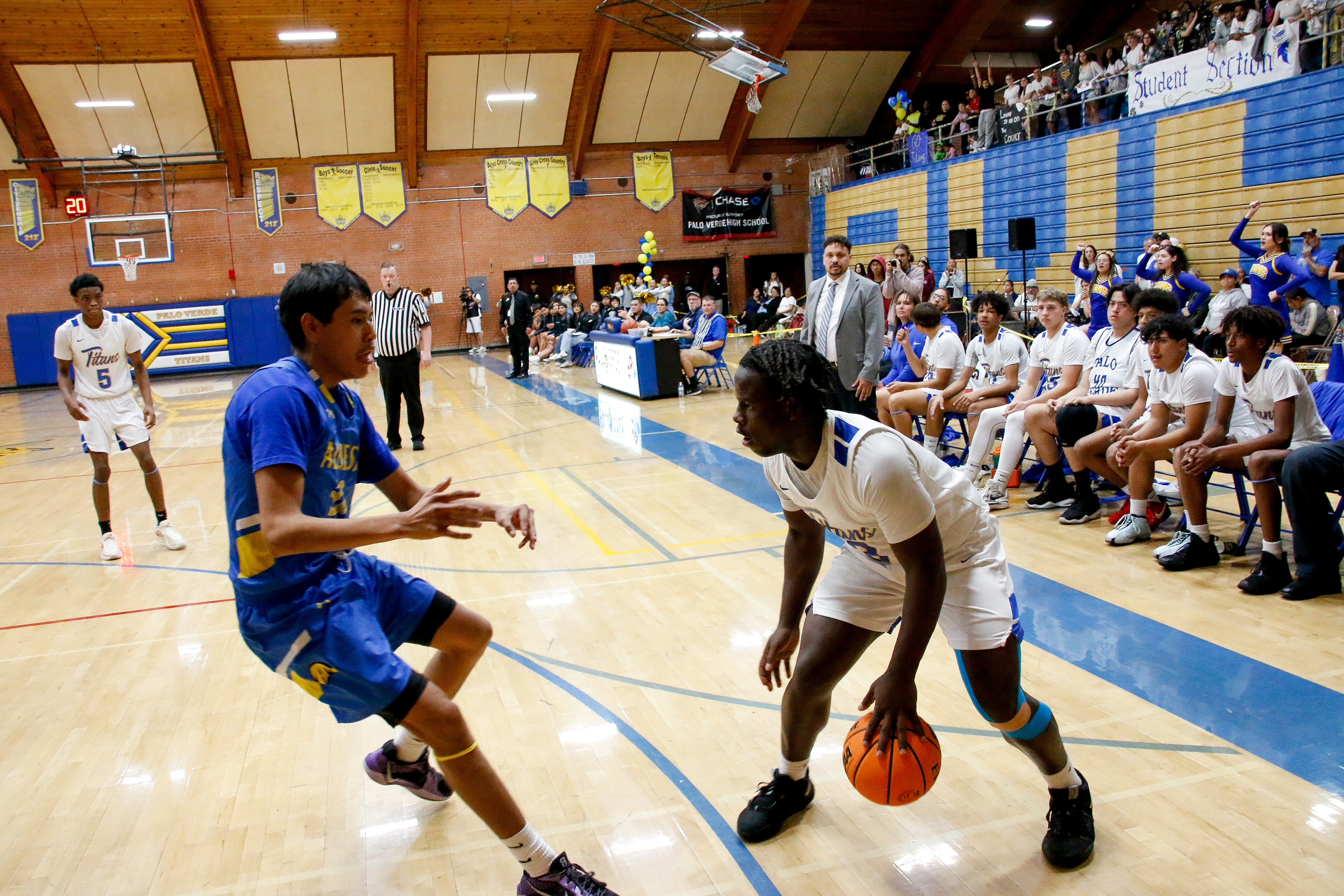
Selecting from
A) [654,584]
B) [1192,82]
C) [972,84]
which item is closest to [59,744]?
[654,584]

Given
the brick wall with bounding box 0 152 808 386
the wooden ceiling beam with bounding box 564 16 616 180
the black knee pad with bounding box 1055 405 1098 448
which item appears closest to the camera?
the black knee pad with bounding box 1055 405 1098 448

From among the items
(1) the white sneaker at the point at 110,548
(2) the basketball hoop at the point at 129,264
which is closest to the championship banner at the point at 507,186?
(2) the basketball hoop at the point at 129,264

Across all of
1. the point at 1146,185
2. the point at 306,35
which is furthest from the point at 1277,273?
the point at 306,35

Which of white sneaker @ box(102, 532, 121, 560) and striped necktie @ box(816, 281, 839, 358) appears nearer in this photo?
white sneaker @ box(102, 532, 121, 560)

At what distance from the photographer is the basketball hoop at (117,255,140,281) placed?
818 inches

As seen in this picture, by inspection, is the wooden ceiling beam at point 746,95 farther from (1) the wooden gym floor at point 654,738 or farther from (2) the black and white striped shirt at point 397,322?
(1) the wooden gym floor at point 654,738

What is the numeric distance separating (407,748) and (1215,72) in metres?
13.5

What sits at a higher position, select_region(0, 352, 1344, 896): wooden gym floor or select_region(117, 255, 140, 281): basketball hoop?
select_region(117, 255, 140, 281): basketball hoop

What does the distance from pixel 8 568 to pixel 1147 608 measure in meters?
6.62

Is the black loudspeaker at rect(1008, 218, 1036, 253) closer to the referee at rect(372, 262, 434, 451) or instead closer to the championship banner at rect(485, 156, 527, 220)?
the referee at rect(372, 262, 434, 451)

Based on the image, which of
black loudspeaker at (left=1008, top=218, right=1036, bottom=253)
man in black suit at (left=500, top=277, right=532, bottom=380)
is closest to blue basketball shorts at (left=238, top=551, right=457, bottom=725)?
black loudspeaker at (left=1008, top=218, right=1036, bottom=253)

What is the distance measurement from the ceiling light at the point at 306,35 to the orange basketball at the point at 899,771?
1860 cm

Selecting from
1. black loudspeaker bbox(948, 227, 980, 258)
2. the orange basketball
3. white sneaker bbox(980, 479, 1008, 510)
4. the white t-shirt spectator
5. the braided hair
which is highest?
black loudspeaker bbox(948, 227, 980, 258)

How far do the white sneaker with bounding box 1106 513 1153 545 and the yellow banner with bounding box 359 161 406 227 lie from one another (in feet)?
67.1
